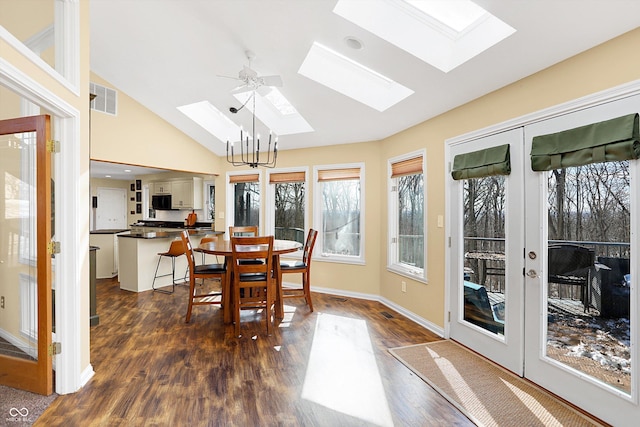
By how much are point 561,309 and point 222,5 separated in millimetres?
3475

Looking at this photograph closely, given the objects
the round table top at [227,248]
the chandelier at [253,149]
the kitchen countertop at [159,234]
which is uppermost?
the chandelier at [253,149]

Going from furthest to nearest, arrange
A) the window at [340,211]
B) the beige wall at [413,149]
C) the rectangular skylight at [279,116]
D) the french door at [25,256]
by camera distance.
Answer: the window at [340,211] < the rectangular skylight at [279,116] < the french door at [25,256] < the beige wall at [413,149]

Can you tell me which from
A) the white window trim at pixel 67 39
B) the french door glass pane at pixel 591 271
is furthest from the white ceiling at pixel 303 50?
the french door glass pane at pixel 591 271

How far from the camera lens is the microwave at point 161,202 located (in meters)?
6.62

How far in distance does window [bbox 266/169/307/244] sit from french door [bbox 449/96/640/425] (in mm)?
2731

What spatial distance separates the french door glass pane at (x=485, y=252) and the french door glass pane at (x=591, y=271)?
0.41 m

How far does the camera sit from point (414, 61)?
2.50 m

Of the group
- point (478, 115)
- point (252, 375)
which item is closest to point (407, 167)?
point (478, 115)

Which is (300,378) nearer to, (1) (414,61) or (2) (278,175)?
(1) (414,61)

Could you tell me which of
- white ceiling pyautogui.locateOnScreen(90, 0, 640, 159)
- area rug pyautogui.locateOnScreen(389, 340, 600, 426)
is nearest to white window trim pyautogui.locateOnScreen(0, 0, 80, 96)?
white ceiling pyautogui.locateOnScreen(90, 0, 640, 159)

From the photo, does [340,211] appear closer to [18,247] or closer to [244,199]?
[244,199]

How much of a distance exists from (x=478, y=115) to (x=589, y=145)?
40.2 inches

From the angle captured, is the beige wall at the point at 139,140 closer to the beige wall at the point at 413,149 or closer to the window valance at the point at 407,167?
the beige wall at the point at 413,149

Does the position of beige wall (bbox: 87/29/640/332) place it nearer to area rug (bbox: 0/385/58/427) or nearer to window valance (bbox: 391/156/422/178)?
window valance (bbox: 391/156/422/178)
